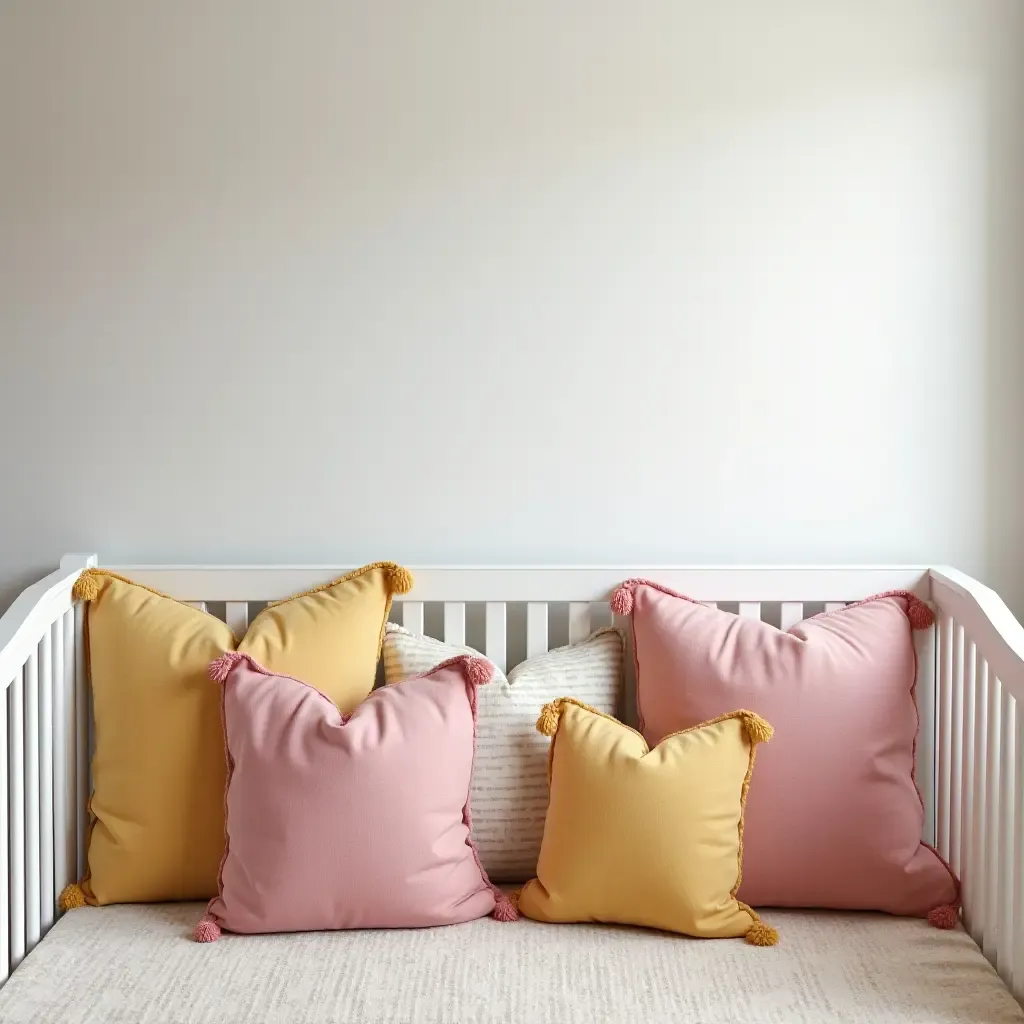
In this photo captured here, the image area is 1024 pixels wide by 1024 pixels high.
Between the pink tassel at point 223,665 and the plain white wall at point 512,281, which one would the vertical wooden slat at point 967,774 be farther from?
the pink tassel at point 223,665

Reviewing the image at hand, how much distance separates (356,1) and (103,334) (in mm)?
710

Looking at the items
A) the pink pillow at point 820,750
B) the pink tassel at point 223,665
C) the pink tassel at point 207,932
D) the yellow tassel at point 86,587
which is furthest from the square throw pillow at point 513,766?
the yellow tassel at point 86,587

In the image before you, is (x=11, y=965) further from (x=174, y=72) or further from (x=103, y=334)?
(x=174, y=72)

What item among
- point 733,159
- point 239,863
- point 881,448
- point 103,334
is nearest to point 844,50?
point 733,159

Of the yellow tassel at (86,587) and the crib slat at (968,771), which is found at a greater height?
the yellow tassel at (86,587)

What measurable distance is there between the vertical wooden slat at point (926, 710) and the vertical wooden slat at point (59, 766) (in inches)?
55.3

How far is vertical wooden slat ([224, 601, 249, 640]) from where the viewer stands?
1.86m

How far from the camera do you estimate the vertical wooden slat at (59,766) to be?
69.1 inches

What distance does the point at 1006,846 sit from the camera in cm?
153

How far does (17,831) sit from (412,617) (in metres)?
0.68

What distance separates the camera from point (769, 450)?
6.19 ft

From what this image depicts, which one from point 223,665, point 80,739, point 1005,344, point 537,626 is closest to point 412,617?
point 537,626

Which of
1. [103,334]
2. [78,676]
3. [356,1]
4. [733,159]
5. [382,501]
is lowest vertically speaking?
[78,676]

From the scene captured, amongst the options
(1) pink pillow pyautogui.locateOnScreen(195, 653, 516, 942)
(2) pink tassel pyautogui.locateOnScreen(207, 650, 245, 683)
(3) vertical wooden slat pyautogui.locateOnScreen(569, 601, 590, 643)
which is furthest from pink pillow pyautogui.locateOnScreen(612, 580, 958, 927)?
(2) pink tassel pyautogui.locateOnScreen(207, 650, 245, 683)
